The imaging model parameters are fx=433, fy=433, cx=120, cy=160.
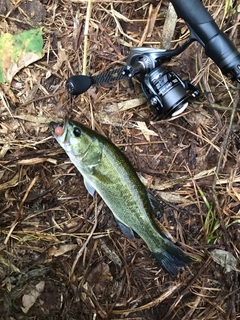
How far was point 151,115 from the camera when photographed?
2977 mm

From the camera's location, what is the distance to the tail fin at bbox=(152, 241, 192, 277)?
2.74 meters

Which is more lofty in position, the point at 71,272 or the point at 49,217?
the point at 49,217

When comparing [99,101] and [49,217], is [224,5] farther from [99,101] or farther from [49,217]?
[49,217]

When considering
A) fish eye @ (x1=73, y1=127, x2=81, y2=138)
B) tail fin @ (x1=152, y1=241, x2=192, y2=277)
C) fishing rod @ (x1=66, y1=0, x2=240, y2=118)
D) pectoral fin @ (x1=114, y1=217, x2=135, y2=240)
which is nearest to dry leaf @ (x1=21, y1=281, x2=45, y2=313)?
pectoral fin @ (x1=114, y1=217, x2=135, y2=240)

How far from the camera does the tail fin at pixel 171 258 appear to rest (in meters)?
2.74

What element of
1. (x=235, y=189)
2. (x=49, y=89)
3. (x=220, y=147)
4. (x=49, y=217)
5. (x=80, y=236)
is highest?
(x=49, y=89)

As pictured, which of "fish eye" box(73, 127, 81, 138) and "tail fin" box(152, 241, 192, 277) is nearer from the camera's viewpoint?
"fish eye" box(73, 127, 81, 138)

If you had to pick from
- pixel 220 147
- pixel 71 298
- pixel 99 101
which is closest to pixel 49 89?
pixel 99 101

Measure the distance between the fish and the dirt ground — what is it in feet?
0.53

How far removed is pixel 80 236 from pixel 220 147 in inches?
44.1

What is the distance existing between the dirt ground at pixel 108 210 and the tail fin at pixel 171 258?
151 millimetres

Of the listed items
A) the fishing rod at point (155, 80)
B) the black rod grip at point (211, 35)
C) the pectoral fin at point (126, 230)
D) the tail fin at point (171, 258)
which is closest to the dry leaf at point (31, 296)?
the pectoral fin at point (126, 230)

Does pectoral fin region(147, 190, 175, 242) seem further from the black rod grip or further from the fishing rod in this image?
the black rod grip

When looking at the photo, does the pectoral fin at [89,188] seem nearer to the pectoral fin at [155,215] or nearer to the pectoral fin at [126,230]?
the pectoral fin at [126,230]
